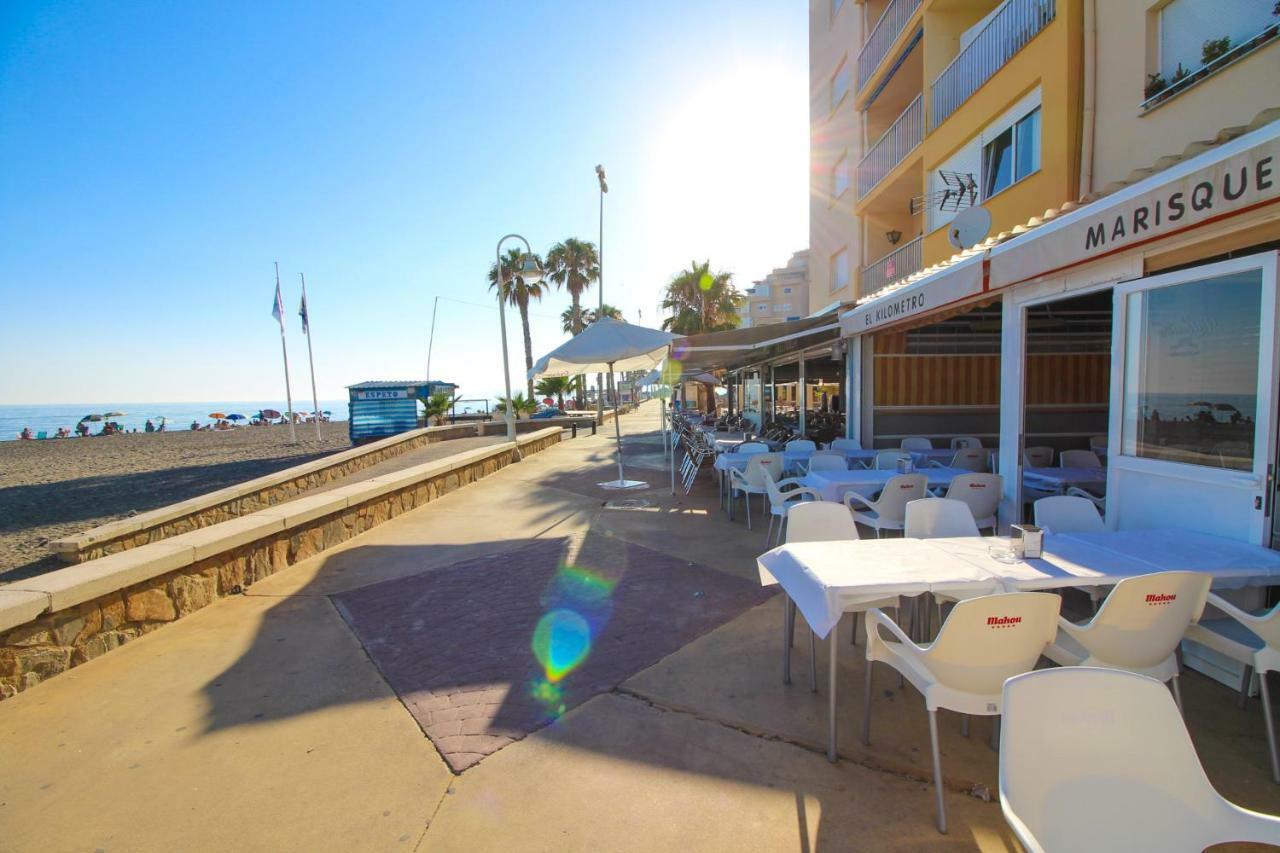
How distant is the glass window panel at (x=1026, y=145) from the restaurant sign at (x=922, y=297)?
3421 millimetres

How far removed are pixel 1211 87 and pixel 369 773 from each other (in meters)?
8.59

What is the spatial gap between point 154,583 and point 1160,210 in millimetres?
6785

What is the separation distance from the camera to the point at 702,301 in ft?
104

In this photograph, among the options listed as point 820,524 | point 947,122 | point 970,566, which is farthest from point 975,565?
point 947,122

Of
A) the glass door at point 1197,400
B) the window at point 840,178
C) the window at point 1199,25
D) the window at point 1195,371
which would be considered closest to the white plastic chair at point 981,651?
the glass door at point 1197,400

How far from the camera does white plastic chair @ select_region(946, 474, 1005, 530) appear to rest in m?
4.95

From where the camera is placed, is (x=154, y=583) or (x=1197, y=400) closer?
(x=1197, y=400)

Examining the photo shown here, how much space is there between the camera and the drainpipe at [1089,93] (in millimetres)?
6684

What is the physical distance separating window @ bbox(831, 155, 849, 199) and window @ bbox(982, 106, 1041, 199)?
21.1 ft

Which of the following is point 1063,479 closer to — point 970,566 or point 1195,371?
point 1195,371

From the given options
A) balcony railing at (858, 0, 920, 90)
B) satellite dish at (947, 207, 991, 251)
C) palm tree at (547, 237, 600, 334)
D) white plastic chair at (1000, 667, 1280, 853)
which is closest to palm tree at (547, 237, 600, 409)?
palm tree at (547, 237, 600, 334)

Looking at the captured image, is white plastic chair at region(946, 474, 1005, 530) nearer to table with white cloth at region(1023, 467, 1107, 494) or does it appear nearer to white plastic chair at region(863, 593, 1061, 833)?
table with white cloth at region(1023, 467, 1107, 494)

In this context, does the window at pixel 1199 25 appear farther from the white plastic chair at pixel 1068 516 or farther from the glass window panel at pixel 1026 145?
the white plastic chair at pixel 1068 516

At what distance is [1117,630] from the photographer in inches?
90.0
